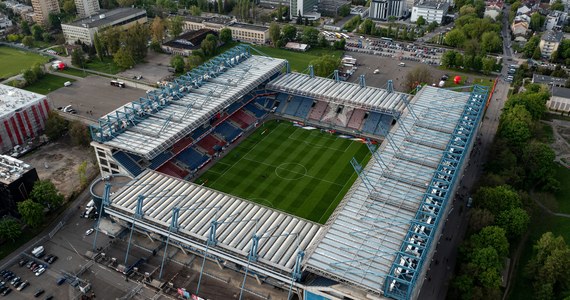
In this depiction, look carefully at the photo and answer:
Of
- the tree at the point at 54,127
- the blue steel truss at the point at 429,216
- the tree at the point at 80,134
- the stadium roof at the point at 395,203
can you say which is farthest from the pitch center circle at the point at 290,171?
the tree at the point at 54,127

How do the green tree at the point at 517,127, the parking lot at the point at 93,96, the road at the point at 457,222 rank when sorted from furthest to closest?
the parking lot at the point at 93,96
the green tree at the point at 517,127
the road at the point at 457,222

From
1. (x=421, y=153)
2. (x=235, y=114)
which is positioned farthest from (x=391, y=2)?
(x=421, y=153)

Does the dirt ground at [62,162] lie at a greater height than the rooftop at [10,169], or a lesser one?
lesser

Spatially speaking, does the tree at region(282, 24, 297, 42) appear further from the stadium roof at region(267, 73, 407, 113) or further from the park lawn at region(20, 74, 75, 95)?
the park lawn at region(20, 74, 75, 95)

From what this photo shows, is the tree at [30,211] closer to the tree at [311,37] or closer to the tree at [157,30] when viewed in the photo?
the tree at [157,30]

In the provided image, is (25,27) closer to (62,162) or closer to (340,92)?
(62,162)

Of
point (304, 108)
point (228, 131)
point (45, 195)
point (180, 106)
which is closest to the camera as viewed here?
point (45, 195)

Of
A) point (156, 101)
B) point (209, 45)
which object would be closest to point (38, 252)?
point (156, 101)

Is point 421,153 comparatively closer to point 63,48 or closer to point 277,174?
point 277,174
